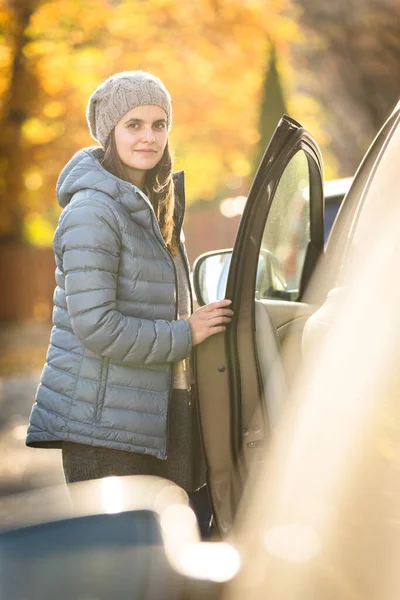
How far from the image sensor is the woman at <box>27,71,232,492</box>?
266 cm

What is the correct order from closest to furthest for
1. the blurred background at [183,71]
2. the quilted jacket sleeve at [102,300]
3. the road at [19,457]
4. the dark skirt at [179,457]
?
1. the quilted jacket sleeve at [102,300]
2. the dark skirt at [179,457]
3. the road at [19,457]
4. the blurred background at [183,71]

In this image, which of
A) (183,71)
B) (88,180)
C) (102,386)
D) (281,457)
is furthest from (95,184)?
(183,71)

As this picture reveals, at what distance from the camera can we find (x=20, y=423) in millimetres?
8461

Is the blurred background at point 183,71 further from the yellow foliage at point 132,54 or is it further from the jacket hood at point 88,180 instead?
the jacket hood at point 88,180

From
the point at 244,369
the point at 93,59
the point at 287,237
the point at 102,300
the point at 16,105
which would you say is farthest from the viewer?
the point at 93,59

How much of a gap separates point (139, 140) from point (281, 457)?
48.7 inches

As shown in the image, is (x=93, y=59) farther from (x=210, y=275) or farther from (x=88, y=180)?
(x=88, y=180)

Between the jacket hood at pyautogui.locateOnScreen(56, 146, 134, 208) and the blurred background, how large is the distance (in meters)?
8.52

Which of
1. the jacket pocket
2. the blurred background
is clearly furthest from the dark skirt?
the blurred background

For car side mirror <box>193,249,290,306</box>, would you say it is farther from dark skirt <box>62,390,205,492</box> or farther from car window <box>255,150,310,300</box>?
dark skirt <box>62,390,205,492</box>

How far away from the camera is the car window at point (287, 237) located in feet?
9.28

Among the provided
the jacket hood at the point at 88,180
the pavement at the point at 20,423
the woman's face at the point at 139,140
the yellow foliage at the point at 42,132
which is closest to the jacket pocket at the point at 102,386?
the pavement at the point at 20,423

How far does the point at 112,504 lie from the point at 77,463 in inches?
60.9

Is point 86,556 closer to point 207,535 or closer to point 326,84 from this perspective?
point 207,535
